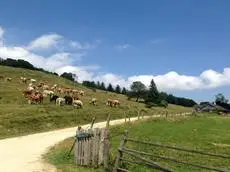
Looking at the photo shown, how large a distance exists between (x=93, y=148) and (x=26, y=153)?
21.8 ft

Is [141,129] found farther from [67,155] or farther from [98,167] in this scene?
[98,167]

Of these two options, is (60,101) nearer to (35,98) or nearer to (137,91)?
(35,98)

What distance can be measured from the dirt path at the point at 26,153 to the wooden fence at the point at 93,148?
5.66 feet

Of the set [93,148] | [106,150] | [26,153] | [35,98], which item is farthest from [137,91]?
[106,150]

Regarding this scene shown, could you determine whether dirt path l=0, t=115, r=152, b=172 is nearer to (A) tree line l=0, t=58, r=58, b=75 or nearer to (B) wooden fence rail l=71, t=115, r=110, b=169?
(B) wooden fence rail l=71, t=115, r=110, b=169

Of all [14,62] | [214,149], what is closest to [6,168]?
[214,149]

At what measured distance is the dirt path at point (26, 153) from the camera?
21.8m

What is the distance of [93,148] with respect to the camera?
22484 mm

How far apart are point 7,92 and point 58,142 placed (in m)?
40.8

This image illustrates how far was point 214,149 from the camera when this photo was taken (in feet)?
112

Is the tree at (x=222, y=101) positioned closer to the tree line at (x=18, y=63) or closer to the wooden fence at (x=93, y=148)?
the tree line at (x=18, y=63)

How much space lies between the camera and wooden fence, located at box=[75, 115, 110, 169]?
22031 mm

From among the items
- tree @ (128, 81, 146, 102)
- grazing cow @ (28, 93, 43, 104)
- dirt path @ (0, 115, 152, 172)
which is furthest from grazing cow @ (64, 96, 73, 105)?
tree @ (128, 81, 146, 102)

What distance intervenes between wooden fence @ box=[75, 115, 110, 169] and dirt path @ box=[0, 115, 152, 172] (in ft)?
5.66
